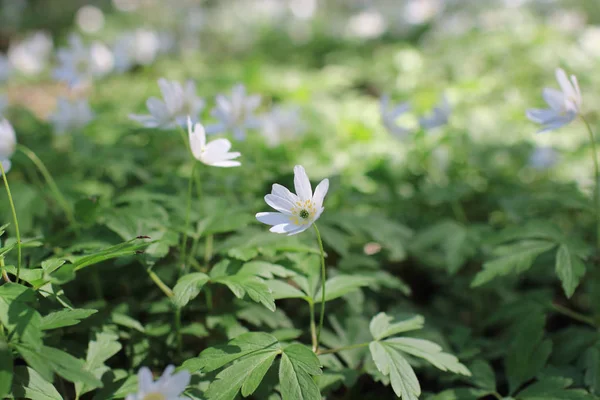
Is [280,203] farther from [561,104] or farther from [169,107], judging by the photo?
[561,104]

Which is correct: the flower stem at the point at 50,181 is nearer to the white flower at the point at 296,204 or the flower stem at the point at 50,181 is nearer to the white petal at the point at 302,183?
the white flower at the point at 296,204

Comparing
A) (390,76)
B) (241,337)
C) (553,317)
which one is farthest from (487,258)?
(390,76)

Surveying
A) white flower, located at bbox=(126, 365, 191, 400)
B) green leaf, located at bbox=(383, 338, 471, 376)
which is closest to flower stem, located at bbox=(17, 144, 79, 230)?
white flower, located at bbox=(126, 365, 191, 400)

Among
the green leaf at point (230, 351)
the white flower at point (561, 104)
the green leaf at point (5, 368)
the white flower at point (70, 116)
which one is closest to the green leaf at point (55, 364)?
the green leaf at point (5, 368)

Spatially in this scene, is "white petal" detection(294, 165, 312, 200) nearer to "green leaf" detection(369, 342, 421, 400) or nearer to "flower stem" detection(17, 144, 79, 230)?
"green leaf" detection(369, 342, 421, 400)

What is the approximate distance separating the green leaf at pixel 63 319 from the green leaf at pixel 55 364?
8 centimetres

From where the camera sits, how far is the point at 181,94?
2.31 m

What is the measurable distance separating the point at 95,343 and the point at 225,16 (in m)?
9.16

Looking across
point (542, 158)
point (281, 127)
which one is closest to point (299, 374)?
point (281, 127)

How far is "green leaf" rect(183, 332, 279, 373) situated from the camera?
5.11ft

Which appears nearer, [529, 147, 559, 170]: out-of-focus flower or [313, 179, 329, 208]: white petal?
[313, 179, 329, 208]: white petal

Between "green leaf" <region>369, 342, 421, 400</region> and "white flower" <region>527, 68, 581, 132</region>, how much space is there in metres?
1.20

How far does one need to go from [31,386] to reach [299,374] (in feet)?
2.82

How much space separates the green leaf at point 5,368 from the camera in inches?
51.6
